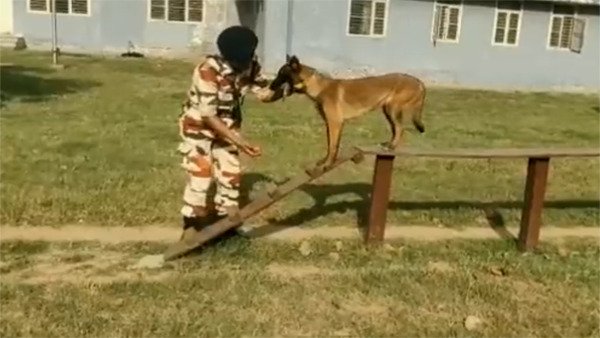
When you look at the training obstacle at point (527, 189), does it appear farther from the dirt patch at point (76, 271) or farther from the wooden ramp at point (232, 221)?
the dirt patch at point (76, 271)

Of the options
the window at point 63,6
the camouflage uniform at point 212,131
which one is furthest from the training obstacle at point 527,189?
the window at point 63,6

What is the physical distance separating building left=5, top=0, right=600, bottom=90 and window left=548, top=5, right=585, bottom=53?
0.10 feet

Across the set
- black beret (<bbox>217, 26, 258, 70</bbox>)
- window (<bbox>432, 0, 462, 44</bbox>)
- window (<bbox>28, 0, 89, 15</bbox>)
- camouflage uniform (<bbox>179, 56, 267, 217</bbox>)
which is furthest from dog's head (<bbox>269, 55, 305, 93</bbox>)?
window (<bbox>28, 0, 89, 15</bbox>)

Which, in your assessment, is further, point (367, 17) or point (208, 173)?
point (367, 17)

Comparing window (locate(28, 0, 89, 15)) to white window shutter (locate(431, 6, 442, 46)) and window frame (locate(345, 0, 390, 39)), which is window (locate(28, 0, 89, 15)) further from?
white window shutter (locate(431, 6, 442, 46))

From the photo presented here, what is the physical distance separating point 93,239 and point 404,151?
7.68ft

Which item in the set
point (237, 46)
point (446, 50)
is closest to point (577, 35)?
point (446, 50)

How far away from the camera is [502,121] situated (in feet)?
50.6

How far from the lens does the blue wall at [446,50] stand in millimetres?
23422

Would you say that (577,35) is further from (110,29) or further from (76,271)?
(76,271)

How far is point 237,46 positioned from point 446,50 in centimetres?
1986

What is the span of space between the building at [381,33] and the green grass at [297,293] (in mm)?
17350

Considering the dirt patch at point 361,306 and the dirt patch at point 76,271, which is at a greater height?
the dirt patch at point 361,306

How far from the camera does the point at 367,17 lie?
23.8 meters
